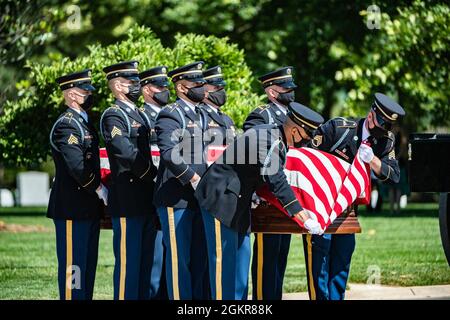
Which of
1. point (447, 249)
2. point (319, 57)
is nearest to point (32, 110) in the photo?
point (447, 249)

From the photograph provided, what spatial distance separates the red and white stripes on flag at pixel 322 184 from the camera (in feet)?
27.5

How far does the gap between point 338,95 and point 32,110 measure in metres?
17.8

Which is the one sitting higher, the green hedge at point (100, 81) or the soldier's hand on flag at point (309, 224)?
the green hedge at point (100, 81)

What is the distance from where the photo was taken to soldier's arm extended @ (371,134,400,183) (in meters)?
9.12

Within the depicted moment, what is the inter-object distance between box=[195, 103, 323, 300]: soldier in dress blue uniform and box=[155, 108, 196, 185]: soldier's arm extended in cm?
39

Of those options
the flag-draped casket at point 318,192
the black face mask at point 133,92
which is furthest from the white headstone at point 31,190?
the flag-draped casket at point 318,192

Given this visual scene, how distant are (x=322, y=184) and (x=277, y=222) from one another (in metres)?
0.45

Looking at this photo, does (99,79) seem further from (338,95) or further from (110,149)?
(338,95)

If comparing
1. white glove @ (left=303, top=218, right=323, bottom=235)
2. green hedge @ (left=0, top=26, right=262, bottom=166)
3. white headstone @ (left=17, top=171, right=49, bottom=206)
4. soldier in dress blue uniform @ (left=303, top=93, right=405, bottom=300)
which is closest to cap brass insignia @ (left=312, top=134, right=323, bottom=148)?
soldier in dress blue uniform @ (left=303, top=93, right=405, bottom=300)

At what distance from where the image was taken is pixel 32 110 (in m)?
13.3

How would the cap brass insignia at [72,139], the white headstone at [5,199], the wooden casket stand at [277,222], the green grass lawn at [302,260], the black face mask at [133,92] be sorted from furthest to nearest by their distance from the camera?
the white headstone at [5,199] → the green grass lawn at [302,260] → the black face mask at [133,92] → the cap brass insignia at [72,139] → the wooden casket stand at [277,222]

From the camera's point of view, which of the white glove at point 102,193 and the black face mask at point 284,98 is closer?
the white glove at point 102,193

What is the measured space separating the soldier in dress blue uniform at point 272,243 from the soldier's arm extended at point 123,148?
0.92 meters

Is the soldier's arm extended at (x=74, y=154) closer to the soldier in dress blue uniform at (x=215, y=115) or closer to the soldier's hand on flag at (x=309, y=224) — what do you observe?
the soldier in dress blue uniform at (x=215, y=115)
